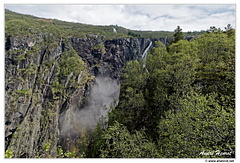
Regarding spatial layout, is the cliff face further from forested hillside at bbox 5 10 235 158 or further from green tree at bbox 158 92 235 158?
green tree at bbox 158 92 235 158

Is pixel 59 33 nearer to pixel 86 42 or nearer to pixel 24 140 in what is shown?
pixel 86 42

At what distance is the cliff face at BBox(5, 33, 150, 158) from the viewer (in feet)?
133

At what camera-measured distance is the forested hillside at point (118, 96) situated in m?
9.33

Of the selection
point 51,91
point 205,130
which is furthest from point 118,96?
point 205,130

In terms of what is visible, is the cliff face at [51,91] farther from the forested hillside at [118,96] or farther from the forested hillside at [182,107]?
the forested hillside at [182,107]

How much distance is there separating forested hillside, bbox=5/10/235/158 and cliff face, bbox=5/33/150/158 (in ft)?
0.97

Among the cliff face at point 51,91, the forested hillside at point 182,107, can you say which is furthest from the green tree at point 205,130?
the cliff face at point 51,91

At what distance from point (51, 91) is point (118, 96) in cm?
2733

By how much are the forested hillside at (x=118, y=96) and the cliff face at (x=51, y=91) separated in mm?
297

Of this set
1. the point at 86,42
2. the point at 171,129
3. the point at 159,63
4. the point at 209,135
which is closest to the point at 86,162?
the point at 171,129

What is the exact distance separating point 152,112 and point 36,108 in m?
43.0

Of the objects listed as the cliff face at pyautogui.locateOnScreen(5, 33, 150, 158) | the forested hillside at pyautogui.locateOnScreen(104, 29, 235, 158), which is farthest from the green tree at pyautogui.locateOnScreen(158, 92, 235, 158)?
the cliff face at pyautogui.locateOnScreen(5, 33, 150, 158)

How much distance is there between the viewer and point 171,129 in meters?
10.3

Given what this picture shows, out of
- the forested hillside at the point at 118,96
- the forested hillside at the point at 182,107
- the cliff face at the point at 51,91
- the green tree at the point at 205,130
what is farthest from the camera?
the cliff face at the point at 51,91
